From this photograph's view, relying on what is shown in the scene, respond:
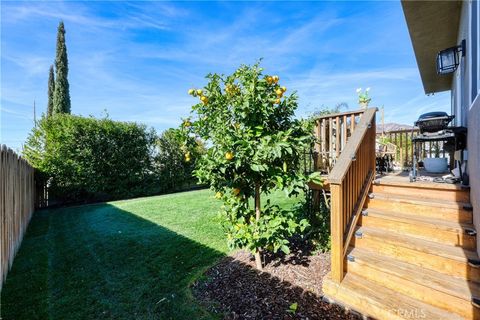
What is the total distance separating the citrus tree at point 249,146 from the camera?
2572 millimetres

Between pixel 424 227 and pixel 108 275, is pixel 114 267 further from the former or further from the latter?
pixel 424 227

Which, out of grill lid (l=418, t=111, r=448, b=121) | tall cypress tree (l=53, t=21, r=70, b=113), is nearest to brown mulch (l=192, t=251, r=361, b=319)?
grill lid (l=418, t=111, r=448, b=121)

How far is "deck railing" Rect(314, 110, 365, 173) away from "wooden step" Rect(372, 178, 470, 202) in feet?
2.66

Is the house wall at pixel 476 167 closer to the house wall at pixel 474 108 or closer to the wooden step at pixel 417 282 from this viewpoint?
the house wall at pixel 474 108

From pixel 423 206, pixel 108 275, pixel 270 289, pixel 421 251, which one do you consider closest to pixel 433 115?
pixel 423 206

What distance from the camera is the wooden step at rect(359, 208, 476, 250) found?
2312 mm

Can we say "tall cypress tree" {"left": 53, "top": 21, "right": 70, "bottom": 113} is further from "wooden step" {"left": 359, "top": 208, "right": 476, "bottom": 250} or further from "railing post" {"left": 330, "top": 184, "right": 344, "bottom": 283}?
"wooden step" {"left": 359, "top": 208, "right": 476, "bottom": 250}

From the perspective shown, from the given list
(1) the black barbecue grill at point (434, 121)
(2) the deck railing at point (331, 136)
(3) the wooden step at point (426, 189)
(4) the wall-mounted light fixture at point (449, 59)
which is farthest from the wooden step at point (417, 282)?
(4) the wall-mounted light fixture at point (449, 59)

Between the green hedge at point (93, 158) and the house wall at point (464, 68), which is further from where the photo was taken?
the green hedge at point (93, 158)

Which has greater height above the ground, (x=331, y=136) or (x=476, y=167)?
(x=331, y=136)

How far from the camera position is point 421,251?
2387mm

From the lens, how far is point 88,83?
1217 centimetres

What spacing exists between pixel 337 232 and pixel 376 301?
2.23ft

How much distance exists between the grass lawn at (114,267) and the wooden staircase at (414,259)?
167cm
